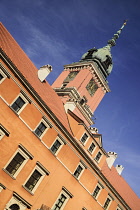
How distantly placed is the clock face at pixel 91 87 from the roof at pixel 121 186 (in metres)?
12.2

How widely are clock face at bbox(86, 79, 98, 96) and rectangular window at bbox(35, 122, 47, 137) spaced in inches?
633

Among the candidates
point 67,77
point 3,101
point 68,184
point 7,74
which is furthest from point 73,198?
point 67,77

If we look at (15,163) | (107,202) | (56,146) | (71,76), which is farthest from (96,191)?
(71,76)

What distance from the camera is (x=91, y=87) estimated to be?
3491 centimetres

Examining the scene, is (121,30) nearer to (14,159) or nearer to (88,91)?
(88,91)

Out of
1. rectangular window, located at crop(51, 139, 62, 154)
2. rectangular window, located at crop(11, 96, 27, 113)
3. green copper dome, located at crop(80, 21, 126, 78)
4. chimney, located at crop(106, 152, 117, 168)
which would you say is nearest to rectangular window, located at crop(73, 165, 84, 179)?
rectangular window, located at crop(51, 139, 62, 154)

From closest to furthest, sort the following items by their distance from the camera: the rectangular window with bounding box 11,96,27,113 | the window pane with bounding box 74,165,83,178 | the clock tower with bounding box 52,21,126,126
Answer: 1. the rectangular window with bounding box 11,96,27,113
2. the window pane with bounding box 74,165,83,178
3. the clock tower with bounding box 52,21,126,126

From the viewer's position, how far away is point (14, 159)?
17078mm

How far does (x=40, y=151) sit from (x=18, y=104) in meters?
4.35

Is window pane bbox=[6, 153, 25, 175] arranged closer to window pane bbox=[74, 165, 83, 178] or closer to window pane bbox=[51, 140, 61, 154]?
window pane bbox=[51, 140, 61, 154]

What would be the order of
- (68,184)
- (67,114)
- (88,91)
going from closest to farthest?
(68,184) → (67,114) → (88,91)

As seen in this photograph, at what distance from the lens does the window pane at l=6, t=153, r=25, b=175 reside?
16798 millimetres

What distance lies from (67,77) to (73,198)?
20.2 meters

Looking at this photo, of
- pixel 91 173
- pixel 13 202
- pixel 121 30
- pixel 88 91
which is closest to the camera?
pixel 13 202
